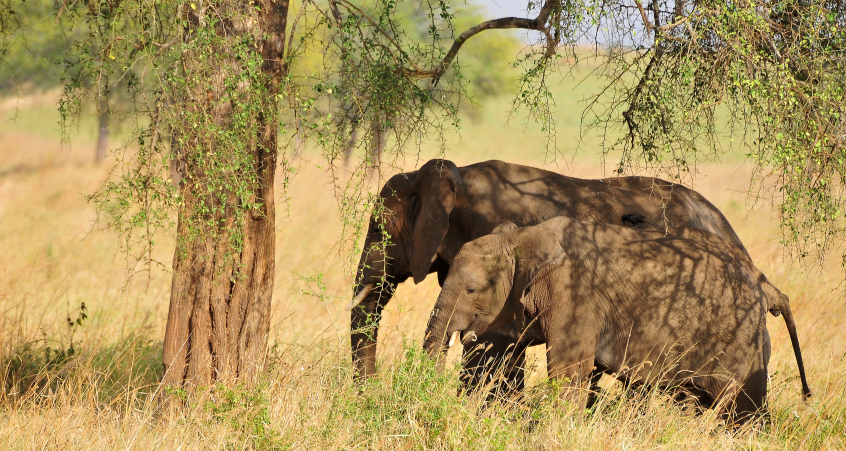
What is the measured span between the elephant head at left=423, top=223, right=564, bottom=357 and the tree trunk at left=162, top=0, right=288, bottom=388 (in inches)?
55.2

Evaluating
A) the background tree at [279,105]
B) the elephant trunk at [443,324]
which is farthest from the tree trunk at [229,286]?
the elephant trunk at [443,324]

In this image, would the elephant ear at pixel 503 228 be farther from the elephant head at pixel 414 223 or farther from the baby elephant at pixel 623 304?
the elephant head at pixel 414 223

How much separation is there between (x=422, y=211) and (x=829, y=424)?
369 cm

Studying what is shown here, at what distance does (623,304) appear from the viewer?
6480mm

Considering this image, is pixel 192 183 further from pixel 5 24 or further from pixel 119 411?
pixel 5 24

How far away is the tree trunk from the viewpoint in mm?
6027

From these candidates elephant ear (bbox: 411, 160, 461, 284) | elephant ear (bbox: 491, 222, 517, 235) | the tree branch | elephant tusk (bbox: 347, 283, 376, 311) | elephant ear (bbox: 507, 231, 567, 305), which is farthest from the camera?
elephant tusk (bbox: 347, 283, 376, 311)

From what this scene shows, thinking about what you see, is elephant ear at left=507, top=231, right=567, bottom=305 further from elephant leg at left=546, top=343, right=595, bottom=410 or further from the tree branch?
the tree branch

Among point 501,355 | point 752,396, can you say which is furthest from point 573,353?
point 752,396

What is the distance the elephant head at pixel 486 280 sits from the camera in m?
6.36

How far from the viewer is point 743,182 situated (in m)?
24.7

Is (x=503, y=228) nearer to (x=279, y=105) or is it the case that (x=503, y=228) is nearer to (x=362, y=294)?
(x=362, y=294)

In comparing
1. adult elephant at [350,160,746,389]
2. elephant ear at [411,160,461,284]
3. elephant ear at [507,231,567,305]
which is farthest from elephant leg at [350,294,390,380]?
elephant ear at [507,231,567,305]

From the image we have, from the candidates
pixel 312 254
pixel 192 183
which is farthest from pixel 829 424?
pixel 312 254
